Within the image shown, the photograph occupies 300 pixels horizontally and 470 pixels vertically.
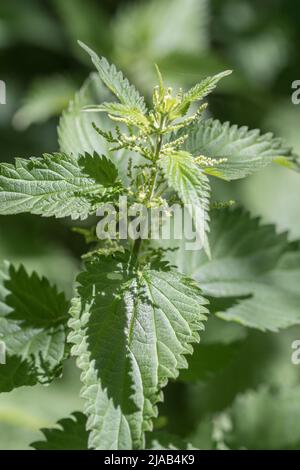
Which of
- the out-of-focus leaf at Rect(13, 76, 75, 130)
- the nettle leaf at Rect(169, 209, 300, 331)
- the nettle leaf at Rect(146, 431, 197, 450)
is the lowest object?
the nettle leaf at Rect(146, 431, 197, 450)

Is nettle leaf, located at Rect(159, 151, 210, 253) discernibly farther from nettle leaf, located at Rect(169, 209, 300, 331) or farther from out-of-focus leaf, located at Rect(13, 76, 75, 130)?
out-of-focus leaf, located at Rect(13, 76, 75, 130)

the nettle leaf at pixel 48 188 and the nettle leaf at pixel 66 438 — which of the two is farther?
the nettle leaf at pixel 66 438

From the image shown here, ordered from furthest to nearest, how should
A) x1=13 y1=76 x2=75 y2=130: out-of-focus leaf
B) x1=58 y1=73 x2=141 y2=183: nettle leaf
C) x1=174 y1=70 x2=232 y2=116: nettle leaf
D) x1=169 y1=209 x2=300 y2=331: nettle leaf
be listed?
x1=13 y1=76 x2=75 y2=130: out-of-focus leaf
x1=169 y1=209 x2=300 y2=331: nettle leaf
x1=58 y1=73 x2=141 y2=183: nettle leaf
x1=174 y1=70 x2=232 y2=116: nettle leaf

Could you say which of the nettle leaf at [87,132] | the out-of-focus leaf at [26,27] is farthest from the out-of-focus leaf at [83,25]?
the nettle leaf at [87,132]

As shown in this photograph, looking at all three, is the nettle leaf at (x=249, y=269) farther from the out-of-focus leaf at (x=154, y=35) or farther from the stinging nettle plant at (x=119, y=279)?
the out-of-focus leaf at (x=154, y=35)

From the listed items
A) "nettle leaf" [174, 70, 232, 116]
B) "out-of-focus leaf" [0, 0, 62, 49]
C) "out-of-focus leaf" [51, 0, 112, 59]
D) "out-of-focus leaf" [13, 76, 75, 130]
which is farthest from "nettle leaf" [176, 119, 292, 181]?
"out-of-focus leaf" [0, 0, 62, 49]

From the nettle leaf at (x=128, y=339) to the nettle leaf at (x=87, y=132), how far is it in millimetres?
301

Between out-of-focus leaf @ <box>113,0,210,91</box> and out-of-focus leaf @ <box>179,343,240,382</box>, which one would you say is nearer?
out-of-focus leaf @ <box>179,343,240,382</box>

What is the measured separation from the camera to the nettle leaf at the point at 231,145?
173 cm

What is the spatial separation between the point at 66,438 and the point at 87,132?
0.78 meters

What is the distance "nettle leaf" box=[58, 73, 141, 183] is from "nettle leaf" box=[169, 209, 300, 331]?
321mm

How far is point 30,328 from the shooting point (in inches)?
Result: 71.6

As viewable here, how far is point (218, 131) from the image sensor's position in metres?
1.78

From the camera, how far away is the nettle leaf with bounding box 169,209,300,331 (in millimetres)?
1994
